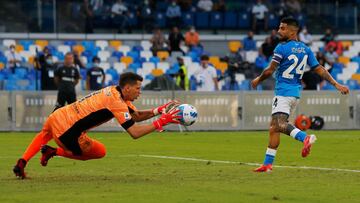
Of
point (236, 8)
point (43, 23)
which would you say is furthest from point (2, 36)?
point (236, 8)

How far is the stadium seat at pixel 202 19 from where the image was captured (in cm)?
4262

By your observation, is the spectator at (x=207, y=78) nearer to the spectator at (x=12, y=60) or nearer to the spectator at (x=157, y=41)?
the spectator at (x=157, y=41)

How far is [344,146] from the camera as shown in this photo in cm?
2197

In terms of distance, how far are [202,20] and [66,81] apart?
16530 mm

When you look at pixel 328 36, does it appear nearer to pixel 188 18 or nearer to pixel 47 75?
pixel 188 18

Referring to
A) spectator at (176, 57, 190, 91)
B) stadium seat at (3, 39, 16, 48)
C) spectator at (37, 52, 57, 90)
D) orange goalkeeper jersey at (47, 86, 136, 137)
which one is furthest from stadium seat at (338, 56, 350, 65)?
orange goalkeeper jersey at (47, 86, 136, 137)

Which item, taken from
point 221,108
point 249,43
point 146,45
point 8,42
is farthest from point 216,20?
point 221,108

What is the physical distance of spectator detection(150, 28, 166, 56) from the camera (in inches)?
1560

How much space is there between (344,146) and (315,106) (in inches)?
336

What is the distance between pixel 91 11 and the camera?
129 feet

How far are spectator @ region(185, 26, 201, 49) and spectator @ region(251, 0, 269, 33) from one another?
2989mm

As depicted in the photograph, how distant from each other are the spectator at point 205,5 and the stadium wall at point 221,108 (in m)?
13.1

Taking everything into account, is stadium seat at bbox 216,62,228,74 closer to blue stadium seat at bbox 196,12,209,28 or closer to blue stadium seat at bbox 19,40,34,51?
blue stadium seat at bbox 196,12,209,28

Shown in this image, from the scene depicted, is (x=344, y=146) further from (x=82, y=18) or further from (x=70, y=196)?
(x=82, y=18)
